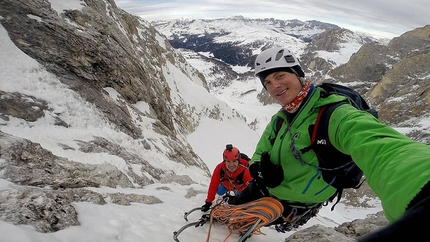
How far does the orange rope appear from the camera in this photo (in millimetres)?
4787

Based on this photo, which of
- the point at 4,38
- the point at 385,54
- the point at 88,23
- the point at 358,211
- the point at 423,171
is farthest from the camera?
the point at 385,54

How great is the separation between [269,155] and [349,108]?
4.97 ft

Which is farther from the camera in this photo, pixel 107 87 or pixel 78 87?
pixel 107 87

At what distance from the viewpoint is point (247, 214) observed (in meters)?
5.30

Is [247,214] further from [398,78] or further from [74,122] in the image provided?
[398,78]

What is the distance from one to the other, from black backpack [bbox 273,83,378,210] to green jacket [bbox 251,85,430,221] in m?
0.11

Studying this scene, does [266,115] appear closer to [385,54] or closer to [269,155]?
[385,54]

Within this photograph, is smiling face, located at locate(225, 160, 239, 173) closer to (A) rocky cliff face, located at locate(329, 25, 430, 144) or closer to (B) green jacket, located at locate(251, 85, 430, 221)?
(B) green jacket, located at locate(251, 85, 430, 221)

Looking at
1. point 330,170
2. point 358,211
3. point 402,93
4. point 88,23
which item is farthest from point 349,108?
point 402,93

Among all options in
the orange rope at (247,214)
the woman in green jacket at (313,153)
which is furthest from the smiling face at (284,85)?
the orange rope at (247,214)

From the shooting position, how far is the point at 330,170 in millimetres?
3555

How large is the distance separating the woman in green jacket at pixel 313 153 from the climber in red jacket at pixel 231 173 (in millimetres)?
1854

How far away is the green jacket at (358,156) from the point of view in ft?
5.18

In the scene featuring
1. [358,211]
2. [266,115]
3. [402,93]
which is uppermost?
[402,93]
